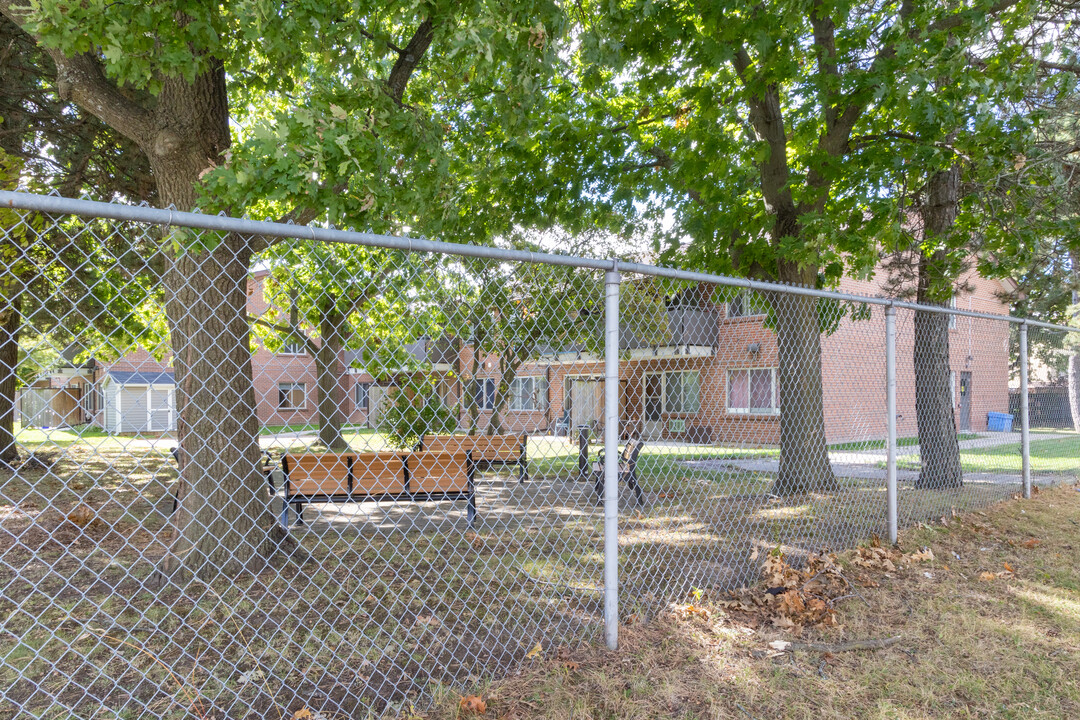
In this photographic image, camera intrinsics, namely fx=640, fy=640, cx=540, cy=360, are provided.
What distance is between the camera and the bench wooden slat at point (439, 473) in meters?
6.24

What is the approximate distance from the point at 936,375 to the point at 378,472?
296 inches

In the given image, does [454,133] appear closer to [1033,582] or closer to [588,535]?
[588,535]

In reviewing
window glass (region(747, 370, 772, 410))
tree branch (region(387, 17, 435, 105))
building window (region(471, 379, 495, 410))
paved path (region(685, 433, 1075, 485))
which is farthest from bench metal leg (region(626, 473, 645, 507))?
window glass (region(747, 370, 772, 410))

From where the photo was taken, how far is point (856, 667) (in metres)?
3.46

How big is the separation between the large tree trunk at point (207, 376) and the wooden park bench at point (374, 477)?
3.11ft

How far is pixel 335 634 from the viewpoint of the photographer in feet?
12.5

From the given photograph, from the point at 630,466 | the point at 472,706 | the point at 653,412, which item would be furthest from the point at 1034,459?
the point at 472,706

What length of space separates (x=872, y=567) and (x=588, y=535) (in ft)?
8.73

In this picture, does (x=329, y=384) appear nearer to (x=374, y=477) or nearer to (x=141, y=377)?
(x=141, y=377)

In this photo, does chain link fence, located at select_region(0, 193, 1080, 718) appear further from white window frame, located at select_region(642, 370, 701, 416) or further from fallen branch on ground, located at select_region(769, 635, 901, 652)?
white window frame, located at select_region(642, 370, 701, 416)

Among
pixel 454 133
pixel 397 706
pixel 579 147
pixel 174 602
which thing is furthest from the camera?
pixel 454 133

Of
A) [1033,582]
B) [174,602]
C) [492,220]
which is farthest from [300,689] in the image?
[492,220]

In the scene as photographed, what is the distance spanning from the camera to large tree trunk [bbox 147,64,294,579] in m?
4.46

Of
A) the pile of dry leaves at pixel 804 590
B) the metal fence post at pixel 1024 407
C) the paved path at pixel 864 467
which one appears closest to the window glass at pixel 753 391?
the paved path at pixel 864 467
